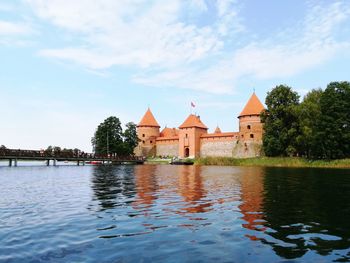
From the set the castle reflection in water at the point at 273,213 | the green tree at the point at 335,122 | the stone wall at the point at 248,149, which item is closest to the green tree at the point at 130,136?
the stone wall at the point at 248,149

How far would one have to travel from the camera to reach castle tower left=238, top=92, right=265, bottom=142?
6550cm

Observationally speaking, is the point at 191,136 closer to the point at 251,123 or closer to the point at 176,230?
the point at 251,123

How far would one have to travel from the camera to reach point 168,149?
82.6 m

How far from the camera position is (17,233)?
7.60 m

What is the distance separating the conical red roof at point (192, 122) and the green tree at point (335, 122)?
3435cm

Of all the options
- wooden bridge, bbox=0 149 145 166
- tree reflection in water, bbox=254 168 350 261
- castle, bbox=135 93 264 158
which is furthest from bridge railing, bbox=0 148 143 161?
tree reflection in water, bbox=254 168 350 261

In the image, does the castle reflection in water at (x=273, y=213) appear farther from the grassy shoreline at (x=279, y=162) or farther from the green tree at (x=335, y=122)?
the green tree at (x=335, y=122)

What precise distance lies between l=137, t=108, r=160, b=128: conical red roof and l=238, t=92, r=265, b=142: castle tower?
2682 centimetres

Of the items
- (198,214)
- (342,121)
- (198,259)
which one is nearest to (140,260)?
(198,259)

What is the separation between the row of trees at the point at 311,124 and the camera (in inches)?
1745

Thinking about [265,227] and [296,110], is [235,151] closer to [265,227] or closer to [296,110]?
[296,110]

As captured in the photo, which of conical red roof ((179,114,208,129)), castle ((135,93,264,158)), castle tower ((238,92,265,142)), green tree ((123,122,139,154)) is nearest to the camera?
castle tower ((238,92,265,142))

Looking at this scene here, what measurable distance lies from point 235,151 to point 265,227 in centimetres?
6012

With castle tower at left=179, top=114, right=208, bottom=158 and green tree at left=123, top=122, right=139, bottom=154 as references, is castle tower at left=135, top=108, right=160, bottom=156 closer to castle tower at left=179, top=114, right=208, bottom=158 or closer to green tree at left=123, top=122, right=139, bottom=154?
castle tower at left=179, top=114, right=208, bottom=158
